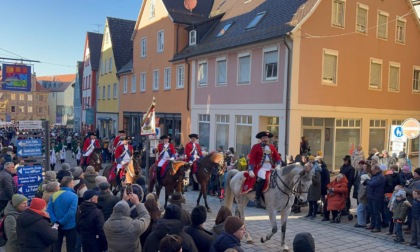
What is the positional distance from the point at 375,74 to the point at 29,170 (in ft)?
60.7

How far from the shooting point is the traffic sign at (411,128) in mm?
11854

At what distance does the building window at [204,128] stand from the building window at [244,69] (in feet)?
13.0

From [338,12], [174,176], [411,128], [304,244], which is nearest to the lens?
[304,244]

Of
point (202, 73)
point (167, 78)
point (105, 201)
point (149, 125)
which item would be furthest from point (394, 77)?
point (105, 201)

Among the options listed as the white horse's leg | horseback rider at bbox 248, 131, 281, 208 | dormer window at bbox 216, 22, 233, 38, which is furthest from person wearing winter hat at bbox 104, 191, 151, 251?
dormer window at bbox 216, 22, 233, 38

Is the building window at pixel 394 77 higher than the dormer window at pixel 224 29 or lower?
lower

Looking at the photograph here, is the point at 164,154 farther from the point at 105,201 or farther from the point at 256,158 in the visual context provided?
the point at 105,201

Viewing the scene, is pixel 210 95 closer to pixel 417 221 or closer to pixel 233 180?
pixel 233 180

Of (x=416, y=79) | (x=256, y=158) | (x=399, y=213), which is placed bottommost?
(x=399, y=213)

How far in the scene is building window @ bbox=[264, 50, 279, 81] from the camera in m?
19.1

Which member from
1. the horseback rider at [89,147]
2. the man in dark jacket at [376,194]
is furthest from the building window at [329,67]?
the horseback rider at [89,147]

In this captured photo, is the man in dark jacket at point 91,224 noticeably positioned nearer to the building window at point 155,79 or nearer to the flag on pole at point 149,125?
the flag on pole at point 149,125

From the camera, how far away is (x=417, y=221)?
9.27 metres

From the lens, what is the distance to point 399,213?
961cm
